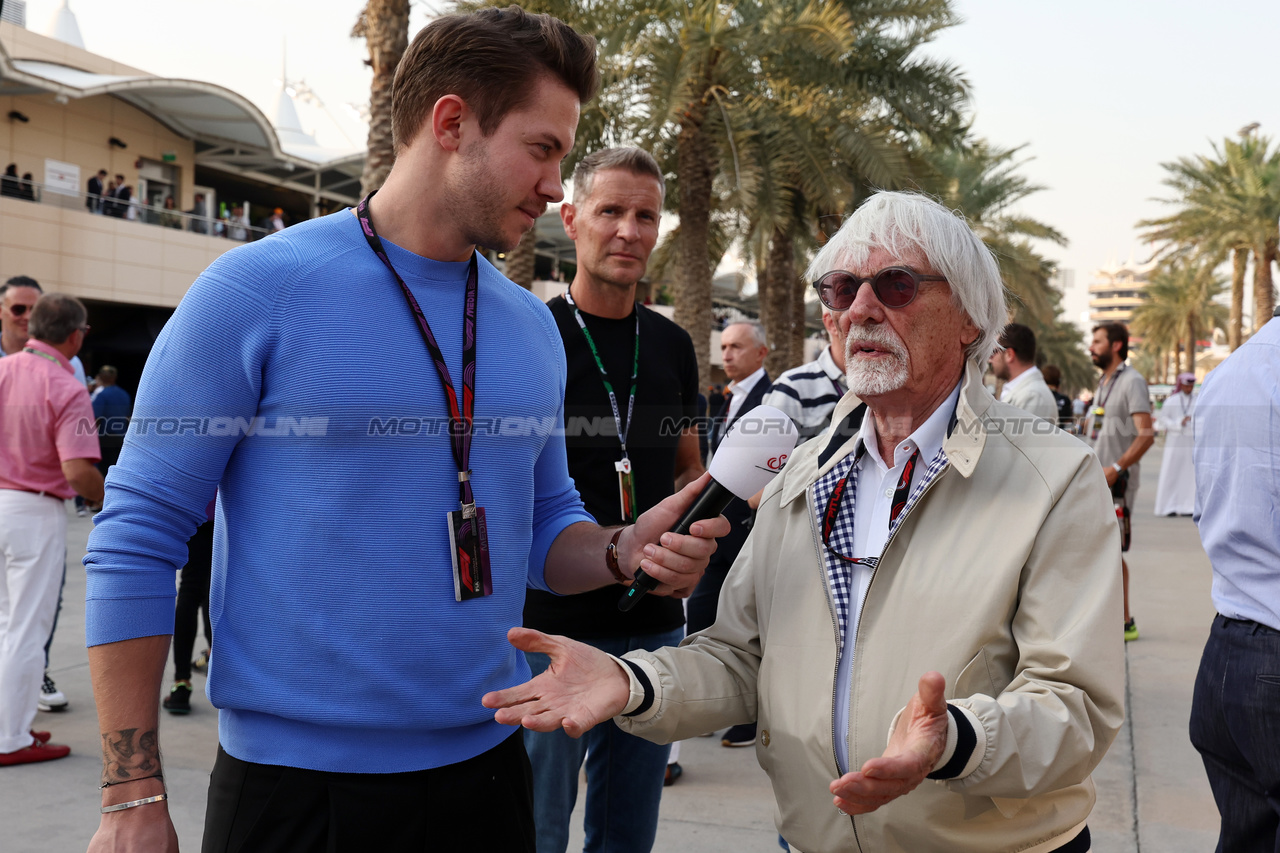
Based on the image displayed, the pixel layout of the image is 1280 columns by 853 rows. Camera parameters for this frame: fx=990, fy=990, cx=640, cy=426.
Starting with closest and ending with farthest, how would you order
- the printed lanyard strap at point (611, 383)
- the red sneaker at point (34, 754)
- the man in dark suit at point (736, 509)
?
the printed lanyard strap at point (611, 383)
the red sneaker at point (34, 754)
the man in dark suit at point (736, 509)

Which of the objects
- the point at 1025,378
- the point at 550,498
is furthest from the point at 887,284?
the point at 1025,378

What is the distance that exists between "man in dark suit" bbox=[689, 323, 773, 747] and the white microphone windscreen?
7.46 ft

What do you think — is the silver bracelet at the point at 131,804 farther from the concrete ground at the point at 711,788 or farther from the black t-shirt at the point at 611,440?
the concrete ground at the point at 711,788

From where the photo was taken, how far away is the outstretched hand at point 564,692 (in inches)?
67.6

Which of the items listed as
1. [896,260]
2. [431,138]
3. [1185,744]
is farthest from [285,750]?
[1185,744]

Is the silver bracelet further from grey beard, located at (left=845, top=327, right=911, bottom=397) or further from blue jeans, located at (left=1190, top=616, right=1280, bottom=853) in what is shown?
blue jeans, located at (left=1190, top=616, right=1280, bottom=853)

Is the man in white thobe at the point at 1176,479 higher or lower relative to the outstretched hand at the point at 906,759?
lower

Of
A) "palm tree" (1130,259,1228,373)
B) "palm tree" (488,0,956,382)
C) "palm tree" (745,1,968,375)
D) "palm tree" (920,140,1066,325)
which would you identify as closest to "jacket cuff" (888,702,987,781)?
"palm tree" (488,0,956,382)

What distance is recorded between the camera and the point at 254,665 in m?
1.71

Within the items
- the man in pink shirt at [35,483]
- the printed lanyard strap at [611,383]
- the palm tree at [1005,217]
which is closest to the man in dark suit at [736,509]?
the printed lanyard strap at [611,383]

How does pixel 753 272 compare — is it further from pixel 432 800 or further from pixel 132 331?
pixel 432 800

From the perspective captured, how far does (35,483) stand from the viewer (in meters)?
4.97

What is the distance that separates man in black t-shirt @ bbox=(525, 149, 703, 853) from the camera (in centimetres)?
288

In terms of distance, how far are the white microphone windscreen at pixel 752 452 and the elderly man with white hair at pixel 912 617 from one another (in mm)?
143
